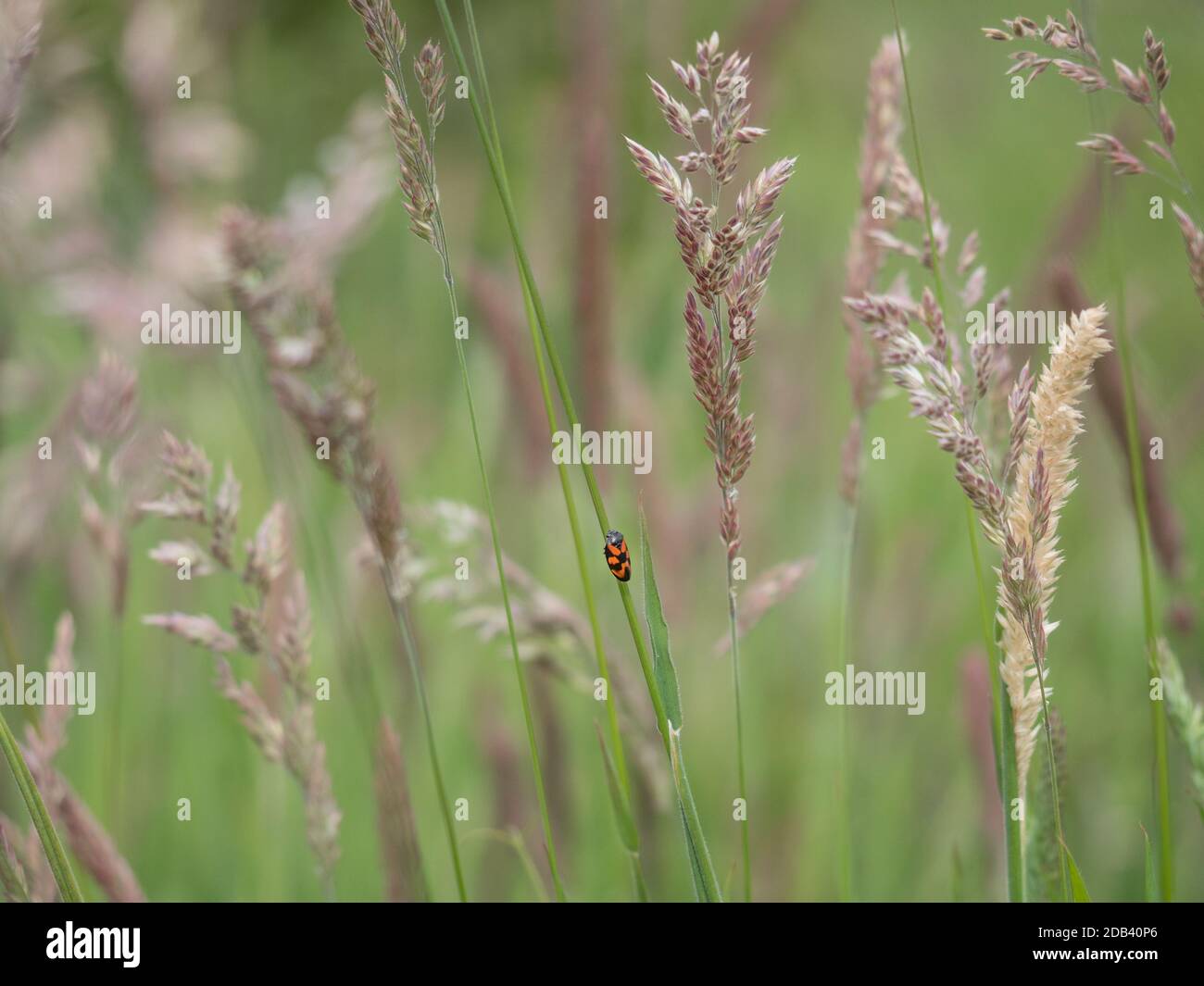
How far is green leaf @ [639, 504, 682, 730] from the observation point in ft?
2.54

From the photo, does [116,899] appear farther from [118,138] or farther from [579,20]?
[118,138]

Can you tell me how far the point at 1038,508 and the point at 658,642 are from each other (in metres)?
0.31

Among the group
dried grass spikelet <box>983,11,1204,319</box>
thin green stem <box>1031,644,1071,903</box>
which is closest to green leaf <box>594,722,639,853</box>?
thin green stem <box>1031,644,1071,903</box>

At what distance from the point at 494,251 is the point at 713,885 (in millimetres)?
2704

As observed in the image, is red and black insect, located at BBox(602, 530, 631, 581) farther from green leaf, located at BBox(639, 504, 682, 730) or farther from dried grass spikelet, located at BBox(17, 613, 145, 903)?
dried grass spikelet, located at BBox(17, 613, 145, 903)

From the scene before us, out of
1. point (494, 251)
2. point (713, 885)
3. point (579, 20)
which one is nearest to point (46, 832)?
point (713, 885)

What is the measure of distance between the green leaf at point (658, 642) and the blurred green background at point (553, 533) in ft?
1.25

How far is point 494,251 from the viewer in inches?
127

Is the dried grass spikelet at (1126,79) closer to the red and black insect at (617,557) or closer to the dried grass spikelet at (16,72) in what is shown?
the red and black insect at (617,557)

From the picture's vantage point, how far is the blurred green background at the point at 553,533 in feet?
5.23

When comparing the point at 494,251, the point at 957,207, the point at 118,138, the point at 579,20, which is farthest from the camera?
the point at 957,207

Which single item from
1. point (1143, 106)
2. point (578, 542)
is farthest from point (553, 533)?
point (1143, 106)

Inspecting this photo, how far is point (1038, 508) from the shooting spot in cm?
76

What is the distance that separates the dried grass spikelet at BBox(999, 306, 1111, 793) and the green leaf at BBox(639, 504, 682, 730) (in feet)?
0.87
